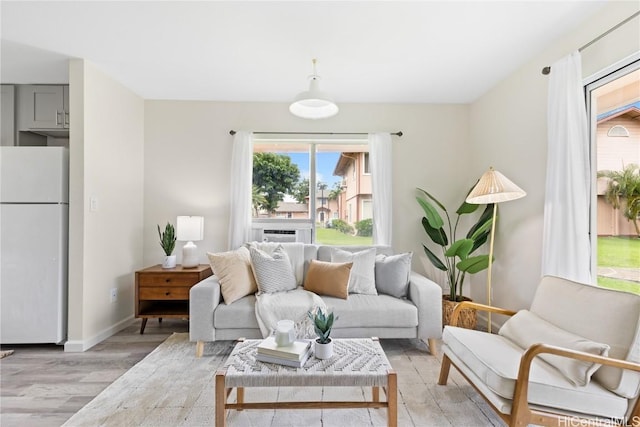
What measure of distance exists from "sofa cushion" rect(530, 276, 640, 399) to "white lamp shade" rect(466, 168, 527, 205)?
865mm

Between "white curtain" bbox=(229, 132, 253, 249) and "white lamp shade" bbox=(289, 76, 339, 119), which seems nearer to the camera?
"white lamp shade" bbox=(289, 76, 339, 119)

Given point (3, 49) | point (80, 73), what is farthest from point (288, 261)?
point (3, 49)

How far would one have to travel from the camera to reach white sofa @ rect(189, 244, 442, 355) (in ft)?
8.23

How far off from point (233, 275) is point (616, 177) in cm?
287

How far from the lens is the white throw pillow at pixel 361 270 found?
9.39 feet

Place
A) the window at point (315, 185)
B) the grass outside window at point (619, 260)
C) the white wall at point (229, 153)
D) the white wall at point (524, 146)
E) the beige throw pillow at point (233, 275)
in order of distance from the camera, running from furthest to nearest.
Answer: the window at point (315, 185) < the white wall at point (229, 153) < the beige throw pillow at point (233, 275) < the white wall at point (524, 146) < the grass outside window at point (619, 260)

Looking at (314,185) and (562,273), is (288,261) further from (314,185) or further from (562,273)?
(562,273)

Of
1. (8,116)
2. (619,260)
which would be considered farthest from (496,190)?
(8,116)

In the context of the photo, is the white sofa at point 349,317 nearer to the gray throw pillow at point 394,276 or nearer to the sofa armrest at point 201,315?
the sofa armrest at point 201,315

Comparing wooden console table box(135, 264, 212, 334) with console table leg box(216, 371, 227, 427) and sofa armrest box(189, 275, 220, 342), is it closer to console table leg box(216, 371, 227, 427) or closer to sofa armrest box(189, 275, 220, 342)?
sofa armrest box(189, 275, 220, 342)

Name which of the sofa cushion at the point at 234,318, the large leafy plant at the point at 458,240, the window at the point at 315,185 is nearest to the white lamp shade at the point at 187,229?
the window at the point at 315,185

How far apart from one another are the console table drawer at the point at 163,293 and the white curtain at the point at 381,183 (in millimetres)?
2136

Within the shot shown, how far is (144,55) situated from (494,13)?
→ 2.73 meters

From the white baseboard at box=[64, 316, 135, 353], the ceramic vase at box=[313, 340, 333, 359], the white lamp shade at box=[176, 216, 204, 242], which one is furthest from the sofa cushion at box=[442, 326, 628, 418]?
the white baseboard at box=[64, 316, 135, 353]
